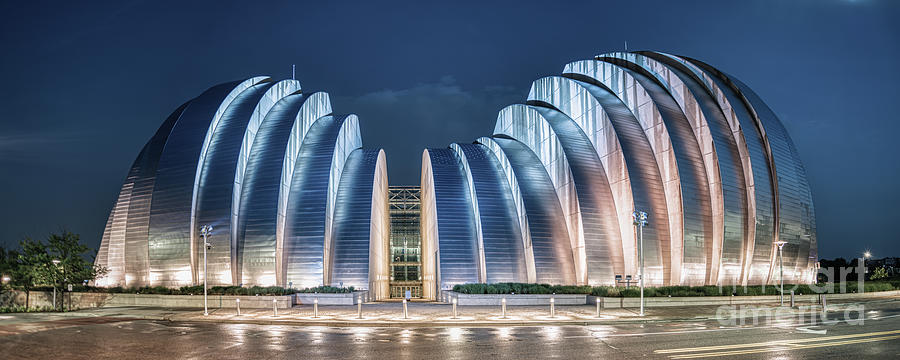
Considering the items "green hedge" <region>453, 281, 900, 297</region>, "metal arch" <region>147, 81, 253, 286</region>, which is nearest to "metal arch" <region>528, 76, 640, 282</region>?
"green hedge" <region>453, 281, 900, 297</region>

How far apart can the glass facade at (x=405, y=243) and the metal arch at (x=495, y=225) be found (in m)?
17.4

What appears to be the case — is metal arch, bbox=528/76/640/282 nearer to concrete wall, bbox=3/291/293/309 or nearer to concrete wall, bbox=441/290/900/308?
concrete wall, bbox=441/290/900/308

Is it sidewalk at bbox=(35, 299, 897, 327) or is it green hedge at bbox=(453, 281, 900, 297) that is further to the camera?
green hedge at bbox=(453, 281, 900, 297)

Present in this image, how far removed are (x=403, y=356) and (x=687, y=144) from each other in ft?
107

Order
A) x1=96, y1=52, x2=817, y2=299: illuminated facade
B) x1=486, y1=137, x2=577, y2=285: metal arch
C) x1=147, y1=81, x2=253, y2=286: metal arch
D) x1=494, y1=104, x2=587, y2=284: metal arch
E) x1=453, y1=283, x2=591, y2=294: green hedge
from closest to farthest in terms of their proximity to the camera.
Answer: x1=453, y1=283, x2=591, y2=294: green hedge → x1=147, y1=81, x2=253, y2=286: metal arch → x1=96, y1=52, x2=817, y2=299: illuminated facade → x1=486, y1=137, x2=577, y2=285: metal arch → x1=494, y1=104, x2=587, y2=284: metal arch

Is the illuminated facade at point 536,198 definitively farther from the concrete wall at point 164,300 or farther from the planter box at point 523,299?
the planter box at point 523,299

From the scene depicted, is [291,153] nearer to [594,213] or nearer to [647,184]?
[594,213]

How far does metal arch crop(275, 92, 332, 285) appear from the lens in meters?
40.6

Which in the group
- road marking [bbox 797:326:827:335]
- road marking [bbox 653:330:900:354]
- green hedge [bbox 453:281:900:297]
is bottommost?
green hedge [bbox 453:281:900:297]

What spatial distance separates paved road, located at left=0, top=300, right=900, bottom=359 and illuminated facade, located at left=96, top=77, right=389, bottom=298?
15210mm

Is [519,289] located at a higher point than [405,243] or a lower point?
lower

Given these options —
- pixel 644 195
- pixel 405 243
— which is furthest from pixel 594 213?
pixel 405 243

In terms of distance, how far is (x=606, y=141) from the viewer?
43.9 meters

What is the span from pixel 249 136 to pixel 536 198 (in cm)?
2044
